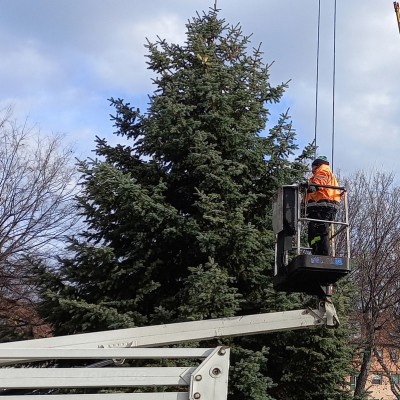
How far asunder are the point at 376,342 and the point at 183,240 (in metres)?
17.4

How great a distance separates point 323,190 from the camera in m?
6.63

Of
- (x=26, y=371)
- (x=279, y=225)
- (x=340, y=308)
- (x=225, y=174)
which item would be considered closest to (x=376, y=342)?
(x=340, y=308)

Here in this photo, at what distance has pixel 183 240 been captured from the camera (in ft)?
32.8

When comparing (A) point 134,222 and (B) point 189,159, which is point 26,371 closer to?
(A) point 134,222

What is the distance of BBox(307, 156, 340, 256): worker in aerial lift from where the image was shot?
6410 mm

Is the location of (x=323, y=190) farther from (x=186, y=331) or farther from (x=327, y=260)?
(x=186, y=331)

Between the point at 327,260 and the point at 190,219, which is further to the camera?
the point at 190,219

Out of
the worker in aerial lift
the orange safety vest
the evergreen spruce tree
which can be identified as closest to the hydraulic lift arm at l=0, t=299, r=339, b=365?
the worker in aerial lift

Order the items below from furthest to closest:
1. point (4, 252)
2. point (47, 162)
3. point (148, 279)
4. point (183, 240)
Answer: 1. point (47, 162)
2. point (4, 252)
3. point (183, 240)
4. point (148, 279)

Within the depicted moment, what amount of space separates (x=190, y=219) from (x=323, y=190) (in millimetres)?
3177

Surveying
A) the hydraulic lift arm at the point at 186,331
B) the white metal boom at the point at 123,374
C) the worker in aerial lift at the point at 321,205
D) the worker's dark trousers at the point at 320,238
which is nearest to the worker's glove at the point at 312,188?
the worker in aerial lift at the point at 321,205

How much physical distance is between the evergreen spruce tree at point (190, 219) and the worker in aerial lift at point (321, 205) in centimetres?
205

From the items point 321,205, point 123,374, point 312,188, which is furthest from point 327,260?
point 123,374

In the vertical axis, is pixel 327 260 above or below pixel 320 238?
below
